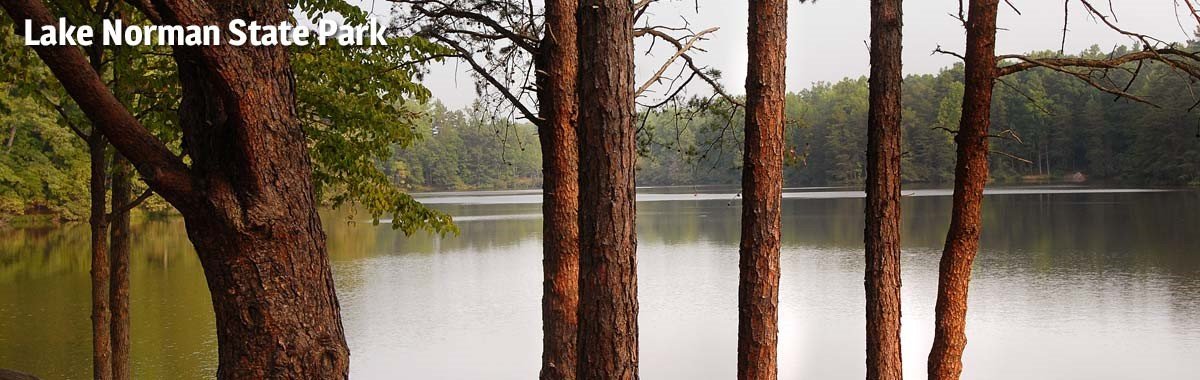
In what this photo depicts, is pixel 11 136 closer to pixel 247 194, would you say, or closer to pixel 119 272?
pixel 119 272

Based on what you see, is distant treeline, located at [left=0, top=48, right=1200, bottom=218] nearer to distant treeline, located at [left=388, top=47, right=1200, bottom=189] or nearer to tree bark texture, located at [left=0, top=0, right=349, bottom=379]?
distant treeline, located at [left=388, top=47, right=1200, bottom=189]

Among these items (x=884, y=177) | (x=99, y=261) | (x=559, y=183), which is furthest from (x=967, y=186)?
(x=99, y=261)

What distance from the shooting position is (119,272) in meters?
6.88

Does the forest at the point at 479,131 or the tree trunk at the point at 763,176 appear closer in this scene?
the forest at the point at 479,131

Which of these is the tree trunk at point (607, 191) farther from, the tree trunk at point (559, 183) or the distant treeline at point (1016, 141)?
the distant treeline at point (1016, 141)

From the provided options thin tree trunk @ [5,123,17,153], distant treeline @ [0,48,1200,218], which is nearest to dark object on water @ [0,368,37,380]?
distant treeline @ [0,48,1200,218]

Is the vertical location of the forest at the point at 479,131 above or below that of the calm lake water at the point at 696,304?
above

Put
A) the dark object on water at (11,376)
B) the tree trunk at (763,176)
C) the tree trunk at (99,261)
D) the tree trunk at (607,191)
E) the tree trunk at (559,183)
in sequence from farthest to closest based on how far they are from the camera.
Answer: the tree trunk at (99,261), the tree trunk at (559,183), the tree trunk at (763,176), the dark object on water at (11,376), the tree trunk at (607,191)

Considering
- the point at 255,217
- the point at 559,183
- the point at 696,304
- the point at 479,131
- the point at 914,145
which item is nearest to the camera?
the point at 255,217

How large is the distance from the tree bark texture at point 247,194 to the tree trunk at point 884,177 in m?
3.94

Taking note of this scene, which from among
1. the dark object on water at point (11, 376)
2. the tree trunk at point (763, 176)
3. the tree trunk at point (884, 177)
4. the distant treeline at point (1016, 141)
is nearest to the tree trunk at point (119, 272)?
the dark object on water at point (11, 376)

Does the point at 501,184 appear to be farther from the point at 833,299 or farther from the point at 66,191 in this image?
the point at 833,299

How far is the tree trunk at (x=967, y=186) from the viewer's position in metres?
5.39

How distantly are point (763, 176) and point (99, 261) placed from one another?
4.83 m
